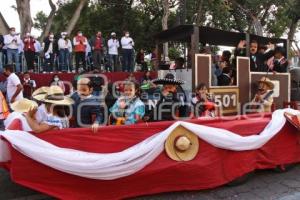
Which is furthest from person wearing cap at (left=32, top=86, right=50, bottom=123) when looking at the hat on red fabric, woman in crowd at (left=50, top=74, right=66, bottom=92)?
woman in crowd at (left=50, top=74, right=66, bottom=92)

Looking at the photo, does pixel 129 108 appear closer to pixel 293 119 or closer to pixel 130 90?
pixel 130 90

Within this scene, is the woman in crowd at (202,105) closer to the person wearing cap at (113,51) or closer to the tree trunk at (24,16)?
the person wearing cap at (113,51)

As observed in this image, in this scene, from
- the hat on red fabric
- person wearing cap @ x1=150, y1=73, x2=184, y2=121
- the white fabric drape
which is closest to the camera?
the white fabric drape

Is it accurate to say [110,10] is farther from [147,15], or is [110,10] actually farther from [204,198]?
[204,198]

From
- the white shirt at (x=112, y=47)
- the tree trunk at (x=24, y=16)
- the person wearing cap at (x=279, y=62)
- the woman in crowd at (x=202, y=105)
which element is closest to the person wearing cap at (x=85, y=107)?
the woman in crowd at (x=202, y=105)

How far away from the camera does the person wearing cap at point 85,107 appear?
5500 millimetres

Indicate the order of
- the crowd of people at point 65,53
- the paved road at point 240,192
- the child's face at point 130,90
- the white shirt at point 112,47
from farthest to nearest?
the white shirt at point 112,47 → the crowd of people at point 65,53 → the child's face at point 130,90 → the paved road at point 240,192

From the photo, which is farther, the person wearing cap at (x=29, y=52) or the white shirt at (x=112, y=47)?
the white shirt at (x=112, y=47)

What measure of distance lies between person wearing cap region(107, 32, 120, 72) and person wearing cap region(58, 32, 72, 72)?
168 centimetres

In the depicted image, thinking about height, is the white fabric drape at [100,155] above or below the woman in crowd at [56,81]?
below

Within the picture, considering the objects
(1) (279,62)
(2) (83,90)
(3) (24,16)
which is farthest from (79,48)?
(2) (83,90)

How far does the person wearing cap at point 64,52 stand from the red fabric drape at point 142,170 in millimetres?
10070

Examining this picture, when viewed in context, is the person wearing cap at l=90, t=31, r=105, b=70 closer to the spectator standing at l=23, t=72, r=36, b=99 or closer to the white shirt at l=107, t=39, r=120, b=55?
the white shirt at l=107, t=39, r=120, b=55

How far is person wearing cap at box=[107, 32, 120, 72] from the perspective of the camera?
1602cm
